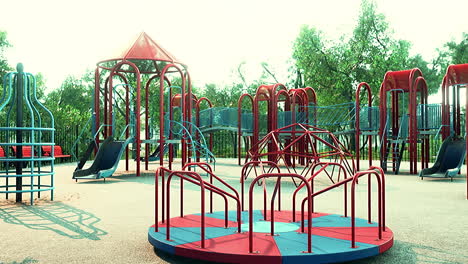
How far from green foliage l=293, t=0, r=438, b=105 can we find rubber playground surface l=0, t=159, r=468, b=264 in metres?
24.6

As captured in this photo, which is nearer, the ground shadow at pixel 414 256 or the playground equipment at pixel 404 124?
the ground shadow at pixel 414 256

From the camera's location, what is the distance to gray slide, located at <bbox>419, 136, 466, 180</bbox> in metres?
14.5

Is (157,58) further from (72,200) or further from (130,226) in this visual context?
(130,226)

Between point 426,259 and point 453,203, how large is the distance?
463 cm

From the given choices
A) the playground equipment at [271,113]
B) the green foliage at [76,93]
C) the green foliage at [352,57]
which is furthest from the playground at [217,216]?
the green foliage at [76,93]

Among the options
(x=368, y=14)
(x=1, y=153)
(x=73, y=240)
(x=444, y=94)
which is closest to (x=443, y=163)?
(x=444, y=94)

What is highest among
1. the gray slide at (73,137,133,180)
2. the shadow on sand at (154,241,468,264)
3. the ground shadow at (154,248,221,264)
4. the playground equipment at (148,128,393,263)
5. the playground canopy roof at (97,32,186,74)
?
the playground canopy roof at (97,32,186,74)

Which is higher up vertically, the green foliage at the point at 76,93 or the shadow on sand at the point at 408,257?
the green foliage at the point at 76,93

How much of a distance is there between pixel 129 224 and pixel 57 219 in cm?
124

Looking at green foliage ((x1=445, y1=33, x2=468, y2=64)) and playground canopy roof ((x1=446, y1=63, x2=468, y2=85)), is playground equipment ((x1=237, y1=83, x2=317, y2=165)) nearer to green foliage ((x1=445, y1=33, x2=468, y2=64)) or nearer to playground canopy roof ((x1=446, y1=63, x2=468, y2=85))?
playground canopy roof ((x1=446, y1=63, x2=468, y2=85))

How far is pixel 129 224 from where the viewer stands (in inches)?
255

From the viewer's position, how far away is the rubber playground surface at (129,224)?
4.75 metres

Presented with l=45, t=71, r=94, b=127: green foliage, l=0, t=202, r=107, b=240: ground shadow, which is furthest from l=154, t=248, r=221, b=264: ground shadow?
l=45, t=71, r=94, b=127: green foliage

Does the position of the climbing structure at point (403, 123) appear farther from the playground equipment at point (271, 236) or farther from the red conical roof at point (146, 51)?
the playground equipment at point (271, 236)
